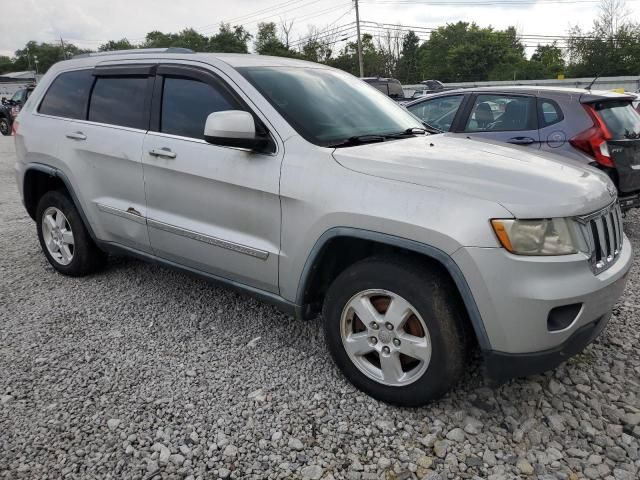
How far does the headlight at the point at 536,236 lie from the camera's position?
7.05ft

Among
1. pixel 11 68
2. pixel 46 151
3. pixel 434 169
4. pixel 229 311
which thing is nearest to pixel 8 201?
pixel 46 151

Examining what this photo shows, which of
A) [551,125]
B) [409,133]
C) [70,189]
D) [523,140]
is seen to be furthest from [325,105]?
[551,125]

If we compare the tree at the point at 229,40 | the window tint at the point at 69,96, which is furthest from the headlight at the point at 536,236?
the tree at the point at 229,40

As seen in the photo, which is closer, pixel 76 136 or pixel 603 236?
pixel 603 236

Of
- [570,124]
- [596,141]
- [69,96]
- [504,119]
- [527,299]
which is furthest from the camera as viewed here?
[504,119]

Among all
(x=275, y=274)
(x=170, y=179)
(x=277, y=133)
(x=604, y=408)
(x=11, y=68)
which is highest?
(x=11, y=68)

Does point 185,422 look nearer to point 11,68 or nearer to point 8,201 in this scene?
point 8,201

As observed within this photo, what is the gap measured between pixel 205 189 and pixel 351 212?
3.51 feet

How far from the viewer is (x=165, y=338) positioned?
340cm

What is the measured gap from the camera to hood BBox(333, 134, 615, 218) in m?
2.24

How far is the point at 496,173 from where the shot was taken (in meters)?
2.43

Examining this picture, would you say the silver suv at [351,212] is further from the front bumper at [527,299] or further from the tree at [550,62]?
the tree at [550,62]

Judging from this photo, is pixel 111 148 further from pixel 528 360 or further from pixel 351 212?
pixel 528 360

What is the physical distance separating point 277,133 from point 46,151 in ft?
7.91
